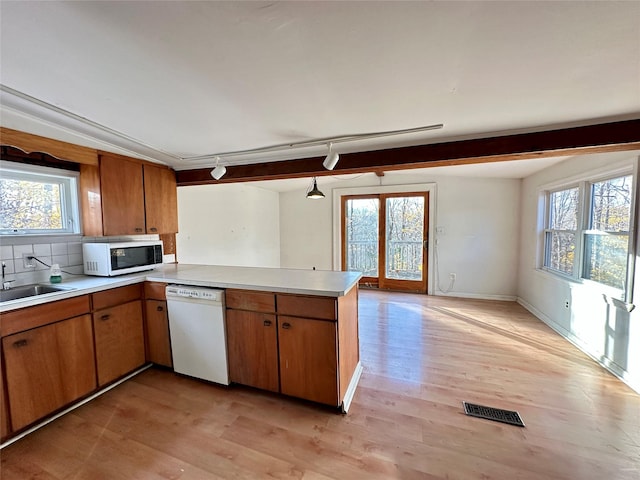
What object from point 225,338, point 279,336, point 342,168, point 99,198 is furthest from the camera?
point 342,168

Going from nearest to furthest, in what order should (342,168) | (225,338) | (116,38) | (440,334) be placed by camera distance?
(116,38), (225,338), (342,168), (440,334)

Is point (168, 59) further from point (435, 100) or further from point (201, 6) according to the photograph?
point (435, 100)

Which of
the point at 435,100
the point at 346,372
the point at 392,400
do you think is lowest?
the point at 392,400

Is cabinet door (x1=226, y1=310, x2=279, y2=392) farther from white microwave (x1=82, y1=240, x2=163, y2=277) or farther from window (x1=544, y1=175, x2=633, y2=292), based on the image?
window (x1=544, y1=175, x2=633, y2=292)

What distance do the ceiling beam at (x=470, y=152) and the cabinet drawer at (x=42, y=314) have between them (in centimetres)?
169

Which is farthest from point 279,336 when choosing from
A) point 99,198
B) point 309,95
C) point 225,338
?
point 99,198

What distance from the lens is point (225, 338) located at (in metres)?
2.17

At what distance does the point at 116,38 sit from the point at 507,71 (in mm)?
1741

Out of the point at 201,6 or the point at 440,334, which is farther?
the point at 440,334

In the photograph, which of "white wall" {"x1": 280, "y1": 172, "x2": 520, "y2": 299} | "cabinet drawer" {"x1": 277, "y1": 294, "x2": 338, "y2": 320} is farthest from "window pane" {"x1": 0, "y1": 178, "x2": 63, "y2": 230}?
"white wall" {"x1": 280, "y1": 172, "x2": 520, "y2": 299}

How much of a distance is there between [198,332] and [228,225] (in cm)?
256

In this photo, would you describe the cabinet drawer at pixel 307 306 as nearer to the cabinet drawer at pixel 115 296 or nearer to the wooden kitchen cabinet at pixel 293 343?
the wooden kitchen cabinet at pixel 293 343


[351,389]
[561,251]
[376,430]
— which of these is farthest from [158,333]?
[561,251]

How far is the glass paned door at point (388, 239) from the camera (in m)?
5.16
